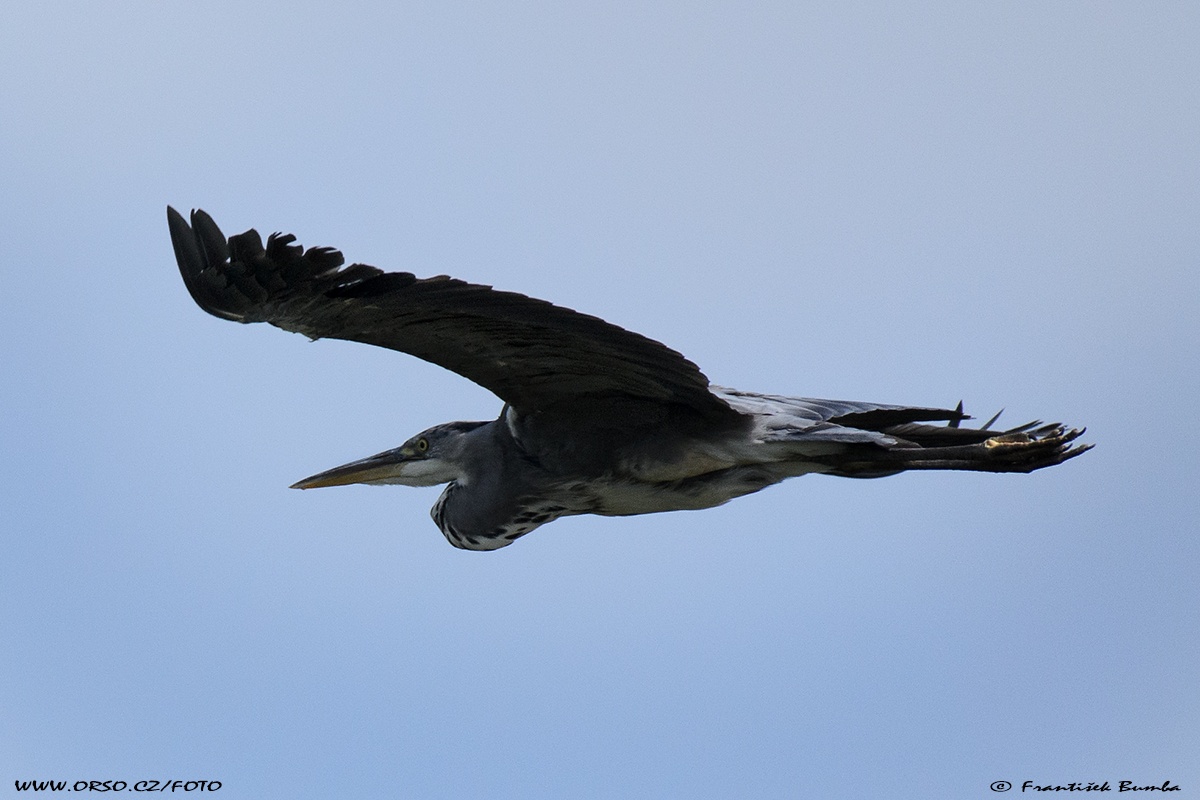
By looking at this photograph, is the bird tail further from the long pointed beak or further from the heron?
the long pointed beak

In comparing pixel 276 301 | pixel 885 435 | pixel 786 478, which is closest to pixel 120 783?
pixel 276 301

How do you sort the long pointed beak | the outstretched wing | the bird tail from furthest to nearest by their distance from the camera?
1. the long pointed beak
2. the bird tail
3. the outstretched wing

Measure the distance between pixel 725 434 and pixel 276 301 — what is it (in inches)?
81.7

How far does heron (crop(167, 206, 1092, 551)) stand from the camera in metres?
5.67

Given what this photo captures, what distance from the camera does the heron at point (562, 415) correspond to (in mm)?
5668

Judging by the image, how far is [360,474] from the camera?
7906 millimetres

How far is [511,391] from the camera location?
6656mm

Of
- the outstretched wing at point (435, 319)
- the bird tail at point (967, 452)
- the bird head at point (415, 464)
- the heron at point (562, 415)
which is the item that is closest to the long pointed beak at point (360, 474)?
the bird head at point (415, 464)

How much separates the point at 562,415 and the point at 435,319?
1.07 m

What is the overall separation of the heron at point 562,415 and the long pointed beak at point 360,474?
0.34 meters

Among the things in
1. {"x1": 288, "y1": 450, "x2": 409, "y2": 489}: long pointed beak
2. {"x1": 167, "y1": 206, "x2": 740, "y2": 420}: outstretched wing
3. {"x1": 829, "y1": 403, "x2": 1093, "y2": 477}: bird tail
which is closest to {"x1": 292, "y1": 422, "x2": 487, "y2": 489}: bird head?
{"x1": 288, "y1": 450, "x2": 409, "y2": 489}: long pointed beak

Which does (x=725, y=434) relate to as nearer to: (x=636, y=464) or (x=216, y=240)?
(x=636, y=464)

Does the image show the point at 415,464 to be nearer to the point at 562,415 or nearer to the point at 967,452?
the point at 562,415

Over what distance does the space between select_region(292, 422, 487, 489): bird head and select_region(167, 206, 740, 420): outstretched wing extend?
953 millimetres
